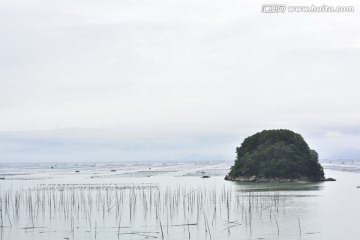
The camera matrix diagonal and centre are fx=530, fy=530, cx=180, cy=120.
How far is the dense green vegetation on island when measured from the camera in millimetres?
60719

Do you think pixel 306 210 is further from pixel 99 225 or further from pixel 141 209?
pixel 99 225

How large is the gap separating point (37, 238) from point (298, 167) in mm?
41764

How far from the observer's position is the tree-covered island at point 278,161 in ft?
199

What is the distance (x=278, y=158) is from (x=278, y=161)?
23.4 inches

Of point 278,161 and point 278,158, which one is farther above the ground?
point 278,158

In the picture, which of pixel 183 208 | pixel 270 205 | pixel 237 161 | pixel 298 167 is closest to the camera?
pixel 183 208

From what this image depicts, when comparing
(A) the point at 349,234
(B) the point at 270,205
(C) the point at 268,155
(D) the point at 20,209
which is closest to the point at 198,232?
(A) the point at 349,234

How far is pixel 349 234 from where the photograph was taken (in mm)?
24266

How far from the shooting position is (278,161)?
60750 mm

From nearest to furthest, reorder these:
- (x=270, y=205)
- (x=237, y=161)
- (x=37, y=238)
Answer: (x=37, y=238) < (x=270, y=205) < (x=237, y=161)

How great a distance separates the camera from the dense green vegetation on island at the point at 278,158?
199 ft

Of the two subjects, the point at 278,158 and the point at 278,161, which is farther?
the point at 278,158

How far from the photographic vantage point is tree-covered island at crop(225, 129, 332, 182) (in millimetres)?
60656

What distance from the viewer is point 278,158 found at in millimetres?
61250
